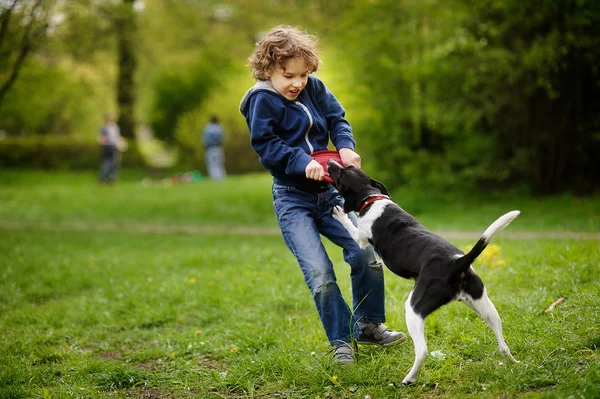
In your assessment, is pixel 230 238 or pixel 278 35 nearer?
pixel 278 35

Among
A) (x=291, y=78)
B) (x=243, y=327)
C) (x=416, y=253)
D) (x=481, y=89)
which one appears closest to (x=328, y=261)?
(x=416, y=253)

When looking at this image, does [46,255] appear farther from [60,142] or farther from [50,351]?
[60,142]

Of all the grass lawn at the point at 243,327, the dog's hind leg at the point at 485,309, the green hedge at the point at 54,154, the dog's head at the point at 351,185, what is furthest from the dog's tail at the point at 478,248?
the green hedge at the point at 54,154

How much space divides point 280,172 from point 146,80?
29.4 meters

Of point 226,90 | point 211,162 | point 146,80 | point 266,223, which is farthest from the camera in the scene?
point 146,80

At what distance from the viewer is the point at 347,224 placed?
4.19 m

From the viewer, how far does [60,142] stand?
2833cm

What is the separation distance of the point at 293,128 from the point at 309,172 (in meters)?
0.48

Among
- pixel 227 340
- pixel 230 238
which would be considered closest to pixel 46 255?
pixel 230 238

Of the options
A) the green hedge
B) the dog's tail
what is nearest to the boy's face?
the dog's tail

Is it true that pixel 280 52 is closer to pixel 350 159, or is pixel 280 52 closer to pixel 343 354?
pixel 350 159

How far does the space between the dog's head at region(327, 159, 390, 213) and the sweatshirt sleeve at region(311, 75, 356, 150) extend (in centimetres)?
32

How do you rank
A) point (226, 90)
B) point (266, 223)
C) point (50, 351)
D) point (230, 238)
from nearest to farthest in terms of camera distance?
point (50, 351) → point (230, 238) → point (266, 223) → point (226, 90)

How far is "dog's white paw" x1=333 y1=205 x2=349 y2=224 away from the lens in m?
4.23
